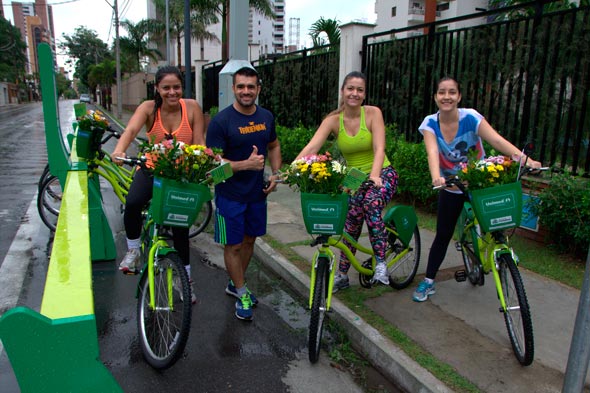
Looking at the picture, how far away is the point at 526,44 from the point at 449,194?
10.9 feet

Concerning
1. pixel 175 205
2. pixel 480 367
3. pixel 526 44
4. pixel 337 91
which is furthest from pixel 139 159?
pixel 337 91

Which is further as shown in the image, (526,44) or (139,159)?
(526,44)

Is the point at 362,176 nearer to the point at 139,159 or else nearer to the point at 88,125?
the point at 139,159

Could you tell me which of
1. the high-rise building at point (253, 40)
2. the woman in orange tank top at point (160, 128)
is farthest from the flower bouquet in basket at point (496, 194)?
the high-rise building at point (253, 40)

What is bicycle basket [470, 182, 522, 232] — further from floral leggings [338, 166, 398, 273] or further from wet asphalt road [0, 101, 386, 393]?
wet asphalt road [0, 101, 386, 393]

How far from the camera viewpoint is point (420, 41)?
24.8 feet

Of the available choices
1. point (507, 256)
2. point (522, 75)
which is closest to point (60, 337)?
point (507, 256)

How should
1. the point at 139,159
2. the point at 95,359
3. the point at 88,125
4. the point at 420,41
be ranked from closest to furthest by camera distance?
the point at 95,359 → the point at 139,159 → the point at 88,125 → the point at 420,41

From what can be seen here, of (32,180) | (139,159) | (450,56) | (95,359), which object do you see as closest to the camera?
(95,359)

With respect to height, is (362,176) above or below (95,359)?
above

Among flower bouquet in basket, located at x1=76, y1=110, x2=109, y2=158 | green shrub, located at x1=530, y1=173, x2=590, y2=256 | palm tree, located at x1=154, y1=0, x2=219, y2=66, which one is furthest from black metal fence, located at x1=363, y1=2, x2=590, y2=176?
palm tree, located at x1=154, y1=0, x2=219, y2=66

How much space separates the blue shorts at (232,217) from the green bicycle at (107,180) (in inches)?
85.9

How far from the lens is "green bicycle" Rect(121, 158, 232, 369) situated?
3.07 m

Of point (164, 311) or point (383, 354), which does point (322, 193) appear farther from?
point (164, 311)
